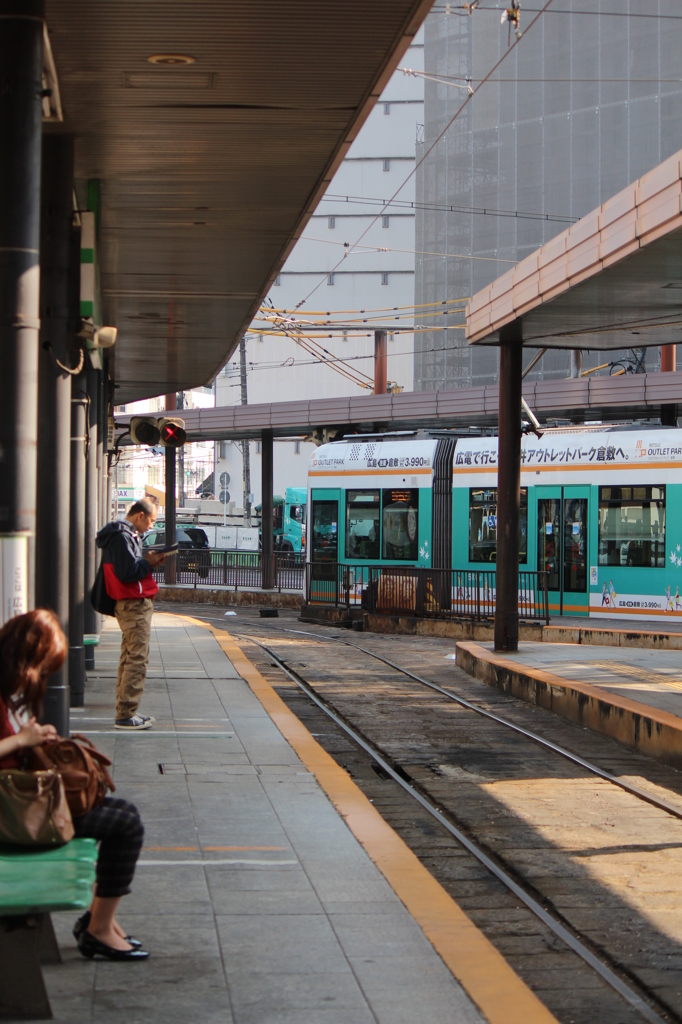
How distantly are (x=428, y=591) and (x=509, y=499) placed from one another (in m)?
7.69

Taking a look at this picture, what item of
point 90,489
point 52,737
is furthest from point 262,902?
point 90,489

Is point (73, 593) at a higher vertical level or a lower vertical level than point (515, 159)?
lower

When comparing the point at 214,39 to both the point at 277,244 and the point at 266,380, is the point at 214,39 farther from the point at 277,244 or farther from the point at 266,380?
the point at 266,380

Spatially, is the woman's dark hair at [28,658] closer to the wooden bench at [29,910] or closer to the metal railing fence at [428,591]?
the wooden bench at [29,910]

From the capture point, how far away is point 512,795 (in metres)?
8.43

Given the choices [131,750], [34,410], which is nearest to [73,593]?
[131,750]

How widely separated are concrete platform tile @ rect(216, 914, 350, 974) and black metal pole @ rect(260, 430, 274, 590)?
87.9ft

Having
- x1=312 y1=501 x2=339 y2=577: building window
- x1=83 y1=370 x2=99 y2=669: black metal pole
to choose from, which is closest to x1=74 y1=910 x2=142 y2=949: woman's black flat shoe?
x1=83 y1=370 x2=99 y2=669: black metal pole

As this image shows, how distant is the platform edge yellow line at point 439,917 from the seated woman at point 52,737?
1215mm

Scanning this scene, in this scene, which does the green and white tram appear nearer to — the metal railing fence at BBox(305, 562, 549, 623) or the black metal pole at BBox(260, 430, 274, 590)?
the metal railing fence at BBox(305, 562, 549, 623)

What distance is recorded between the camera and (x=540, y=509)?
22.2 metres

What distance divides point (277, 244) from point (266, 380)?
5657 cm

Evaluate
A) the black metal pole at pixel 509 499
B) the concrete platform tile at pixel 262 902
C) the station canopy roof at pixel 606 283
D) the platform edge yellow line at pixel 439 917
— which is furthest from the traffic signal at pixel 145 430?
the concrete platform tile at pixel 262 902

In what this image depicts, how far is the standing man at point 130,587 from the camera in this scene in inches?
353
